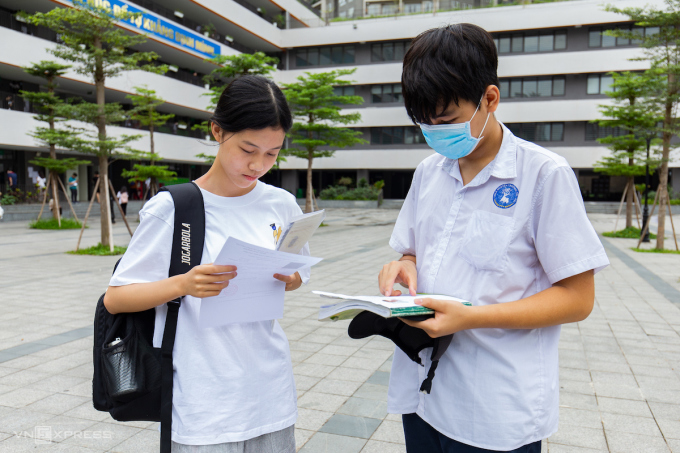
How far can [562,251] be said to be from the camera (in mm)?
1298

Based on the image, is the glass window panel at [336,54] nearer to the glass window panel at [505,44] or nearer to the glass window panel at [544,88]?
the glass window panel at [505,44]

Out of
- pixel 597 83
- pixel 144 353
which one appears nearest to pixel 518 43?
pixel 597 83

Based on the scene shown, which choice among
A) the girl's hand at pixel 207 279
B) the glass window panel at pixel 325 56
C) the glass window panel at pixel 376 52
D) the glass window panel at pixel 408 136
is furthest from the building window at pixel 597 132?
the girl's hand at pixel 207 279

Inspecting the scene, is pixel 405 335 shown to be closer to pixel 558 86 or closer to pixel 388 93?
pixel 558 86

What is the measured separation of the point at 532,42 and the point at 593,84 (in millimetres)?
4894

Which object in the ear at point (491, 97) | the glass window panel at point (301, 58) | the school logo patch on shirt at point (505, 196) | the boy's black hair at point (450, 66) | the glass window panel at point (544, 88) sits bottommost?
the school logo patch on shirt at point (505, 196)

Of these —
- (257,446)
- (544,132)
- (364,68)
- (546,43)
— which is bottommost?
(257,446)

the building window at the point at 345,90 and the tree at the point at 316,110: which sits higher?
the building window at the point at 345,90

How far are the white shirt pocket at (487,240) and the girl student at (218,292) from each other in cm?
61

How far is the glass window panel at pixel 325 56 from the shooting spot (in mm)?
39125

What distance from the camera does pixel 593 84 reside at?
33781mm

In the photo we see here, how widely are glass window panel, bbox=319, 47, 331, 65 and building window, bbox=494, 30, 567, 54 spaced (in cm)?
1230

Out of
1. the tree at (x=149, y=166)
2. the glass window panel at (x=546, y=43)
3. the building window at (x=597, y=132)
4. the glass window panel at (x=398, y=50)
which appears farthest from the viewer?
the glass window panel at (x=398, y=50)

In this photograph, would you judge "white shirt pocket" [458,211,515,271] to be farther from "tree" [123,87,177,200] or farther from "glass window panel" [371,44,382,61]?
"glass window panel" [371,44,382,61]
